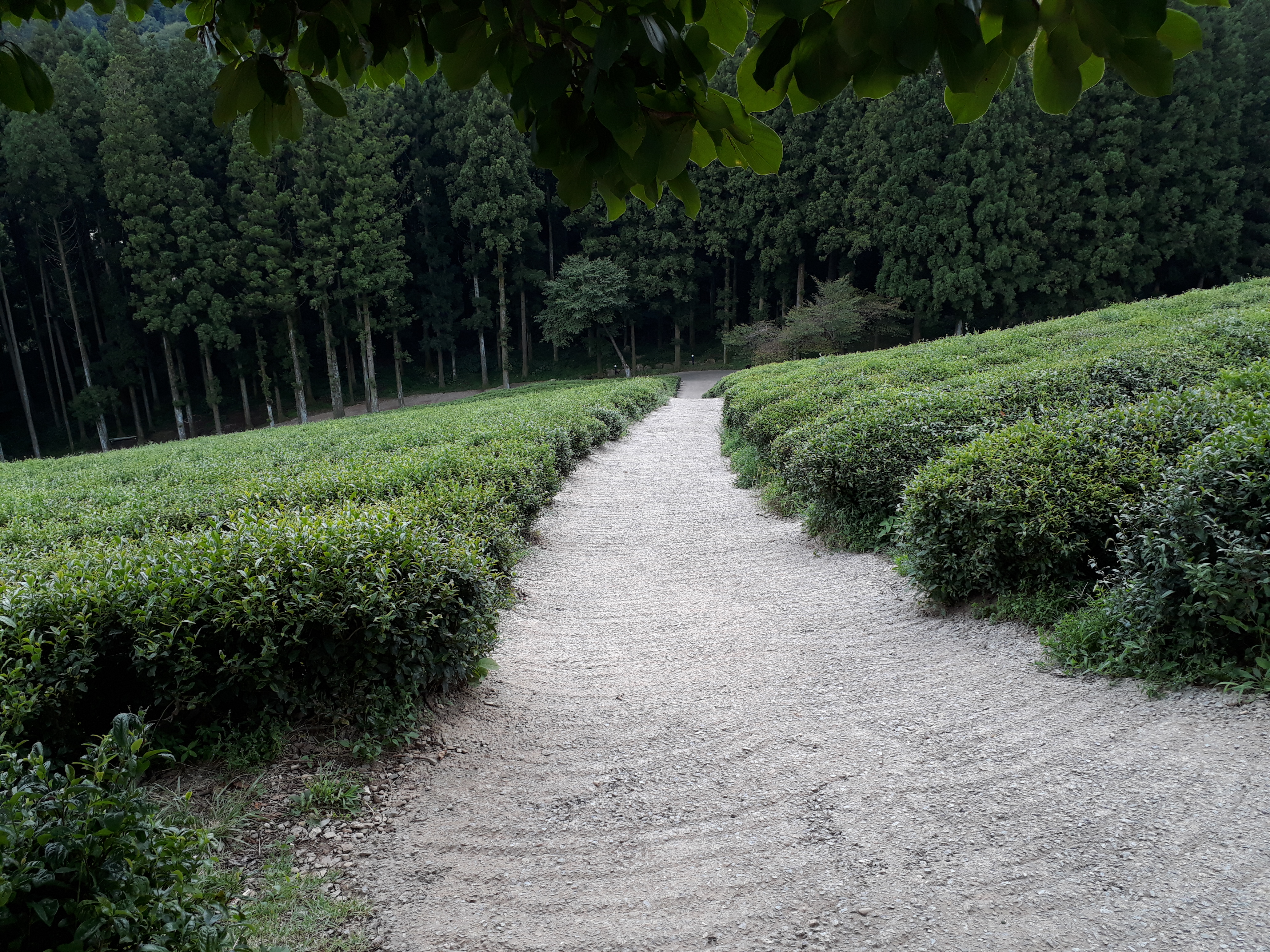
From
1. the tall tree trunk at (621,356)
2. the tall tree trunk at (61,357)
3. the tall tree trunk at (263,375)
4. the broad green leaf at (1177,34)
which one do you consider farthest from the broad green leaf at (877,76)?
the tall tree trunk at (61,357)

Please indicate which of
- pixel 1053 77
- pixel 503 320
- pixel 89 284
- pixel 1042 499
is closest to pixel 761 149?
pixel 1053 77

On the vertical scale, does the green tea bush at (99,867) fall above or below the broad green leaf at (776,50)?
below

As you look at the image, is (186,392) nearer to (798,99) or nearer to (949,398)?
(949,398)

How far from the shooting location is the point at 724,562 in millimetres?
5660

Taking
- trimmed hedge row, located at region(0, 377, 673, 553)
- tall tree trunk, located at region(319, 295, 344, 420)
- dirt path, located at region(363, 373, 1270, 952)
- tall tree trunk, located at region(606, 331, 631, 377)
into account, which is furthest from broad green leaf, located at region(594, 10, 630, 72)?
tall tree trunk, located at region(606, 331, 631, 377)

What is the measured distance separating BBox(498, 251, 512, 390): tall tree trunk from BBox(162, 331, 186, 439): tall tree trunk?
1340 cm

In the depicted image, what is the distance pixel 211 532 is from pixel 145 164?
94.4 feet

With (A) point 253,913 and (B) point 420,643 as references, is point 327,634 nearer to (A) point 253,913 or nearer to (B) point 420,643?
(B) point 420,643

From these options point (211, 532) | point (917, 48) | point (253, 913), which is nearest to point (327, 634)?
point (211, 532)

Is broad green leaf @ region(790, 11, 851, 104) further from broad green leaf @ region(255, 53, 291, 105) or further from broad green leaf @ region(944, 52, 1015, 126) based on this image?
broad green leaf @ region(255, 53, 291, 105)

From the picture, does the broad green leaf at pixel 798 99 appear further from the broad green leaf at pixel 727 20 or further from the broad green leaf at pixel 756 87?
the broad green leaf at pixel 727 20

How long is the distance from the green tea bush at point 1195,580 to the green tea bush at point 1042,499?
33 cm

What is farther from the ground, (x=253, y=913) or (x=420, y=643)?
(x=420, y=643)

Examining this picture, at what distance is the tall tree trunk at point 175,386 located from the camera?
2709 cm
